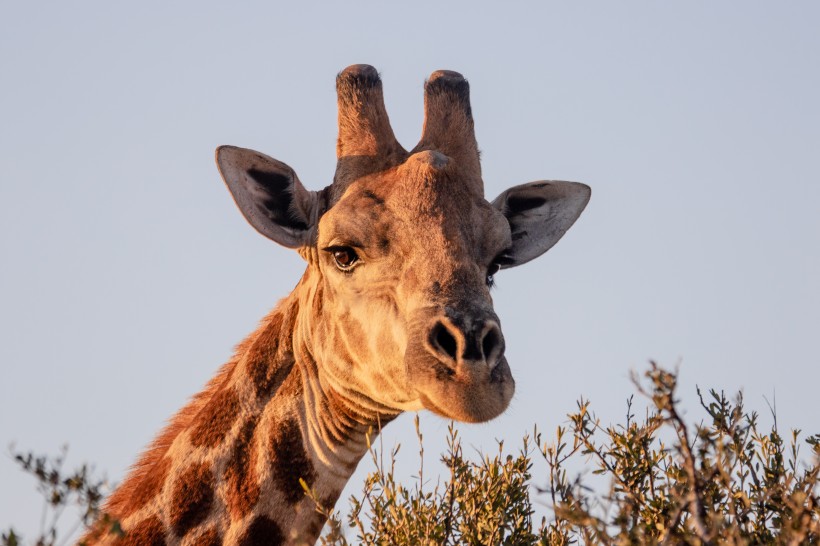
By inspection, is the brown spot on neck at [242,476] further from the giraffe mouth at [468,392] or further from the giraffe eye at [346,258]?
the giraffe mouth at [468,392]

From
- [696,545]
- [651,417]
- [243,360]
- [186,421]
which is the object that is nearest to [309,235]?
[243,360]

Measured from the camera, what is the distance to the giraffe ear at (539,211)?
7.96 meters

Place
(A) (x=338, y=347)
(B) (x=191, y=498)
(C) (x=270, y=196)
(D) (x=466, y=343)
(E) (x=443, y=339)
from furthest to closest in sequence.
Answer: (C) (x=270, y=196)
(A) (x=338, y=347)
(B) (x=191, y=498)
(E) (x=443, y=339)
(D) (x=466, y=343)

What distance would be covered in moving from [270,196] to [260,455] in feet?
5.65

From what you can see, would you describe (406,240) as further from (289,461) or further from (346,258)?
(289,461)

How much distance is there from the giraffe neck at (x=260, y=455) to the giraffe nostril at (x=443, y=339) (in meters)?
0.82

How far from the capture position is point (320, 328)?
695 cm

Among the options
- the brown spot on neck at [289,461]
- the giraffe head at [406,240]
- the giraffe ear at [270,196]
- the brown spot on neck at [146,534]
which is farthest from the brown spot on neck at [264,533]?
the giraffe ear at [270,196]

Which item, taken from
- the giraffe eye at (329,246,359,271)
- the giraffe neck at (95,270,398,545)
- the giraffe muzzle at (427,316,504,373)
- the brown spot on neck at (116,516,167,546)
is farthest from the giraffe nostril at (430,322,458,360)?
the brown spot on neck at (116,516,167,546)

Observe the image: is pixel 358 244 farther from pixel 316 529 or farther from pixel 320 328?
pixel 316 529

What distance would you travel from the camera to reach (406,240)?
6629mm

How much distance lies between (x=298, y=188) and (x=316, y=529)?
7.15 feet

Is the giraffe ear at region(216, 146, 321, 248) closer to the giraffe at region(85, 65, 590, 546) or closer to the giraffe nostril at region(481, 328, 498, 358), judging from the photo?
the giraffe at region(85, 65, 590, 546)

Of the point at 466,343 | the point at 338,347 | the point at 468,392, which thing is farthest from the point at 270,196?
the point at 468,392
